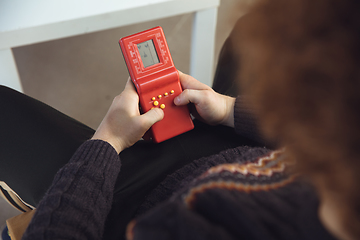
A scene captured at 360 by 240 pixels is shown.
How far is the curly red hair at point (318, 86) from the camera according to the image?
19 cm

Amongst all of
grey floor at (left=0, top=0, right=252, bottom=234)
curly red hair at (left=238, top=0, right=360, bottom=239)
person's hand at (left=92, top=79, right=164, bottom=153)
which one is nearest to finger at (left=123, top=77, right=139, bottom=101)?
person's hand at (left=92, top=79, right=164, bottom=153)

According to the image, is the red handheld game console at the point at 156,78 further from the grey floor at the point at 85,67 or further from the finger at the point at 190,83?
the grey floor at the point at 85,67

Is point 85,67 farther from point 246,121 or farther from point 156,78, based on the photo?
point 246,121

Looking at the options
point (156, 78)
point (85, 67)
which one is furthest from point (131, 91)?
point (85, 67)

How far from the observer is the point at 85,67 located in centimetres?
117

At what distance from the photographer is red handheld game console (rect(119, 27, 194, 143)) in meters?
0.51

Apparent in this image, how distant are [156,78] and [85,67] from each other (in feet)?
2.49

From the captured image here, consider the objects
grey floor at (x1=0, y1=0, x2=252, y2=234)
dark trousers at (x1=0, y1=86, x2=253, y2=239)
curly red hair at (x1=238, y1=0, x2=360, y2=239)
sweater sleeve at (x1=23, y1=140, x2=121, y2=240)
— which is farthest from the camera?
grey floor at (x1=0, y1=0, x2=252, y2=234)

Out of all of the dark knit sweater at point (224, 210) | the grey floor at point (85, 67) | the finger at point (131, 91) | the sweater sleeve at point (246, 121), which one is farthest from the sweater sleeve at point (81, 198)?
the grey floor at point (85, 67)

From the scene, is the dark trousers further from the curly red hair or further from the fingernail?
the curly red hair

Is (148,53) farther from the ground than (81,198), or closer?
farther from the ground

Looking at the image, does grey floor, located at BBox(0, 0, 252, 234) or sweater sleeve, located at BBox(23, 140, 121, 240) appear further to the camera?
grey floor, located at BBox(0, 0, 252, 234)

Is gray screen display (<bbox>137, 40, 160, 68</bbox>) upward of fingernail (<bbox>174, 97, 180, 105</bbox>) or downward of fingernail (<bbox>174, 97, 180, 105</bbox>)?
upward

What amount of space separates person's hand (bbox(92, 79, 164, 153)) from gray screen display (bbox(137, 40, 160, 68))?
0.08 metres
